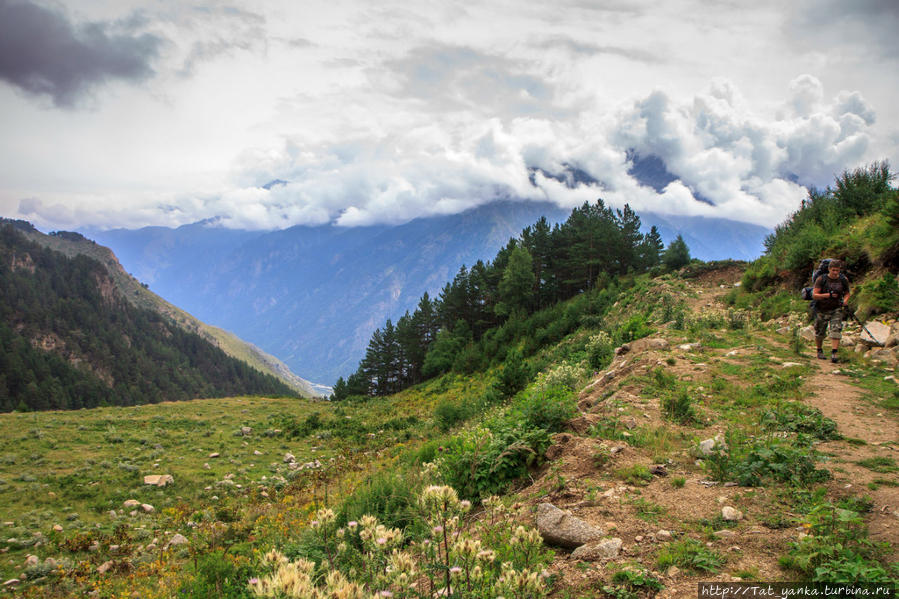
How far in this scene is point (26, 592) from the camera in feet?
22.6

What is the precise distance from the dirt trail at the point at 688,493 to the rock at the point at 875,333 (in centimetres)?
278

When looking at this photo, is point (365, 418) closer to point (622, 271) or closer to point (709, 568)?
point (709, 568)

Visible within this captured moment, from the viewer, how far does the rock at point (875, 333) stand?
944 centimetres

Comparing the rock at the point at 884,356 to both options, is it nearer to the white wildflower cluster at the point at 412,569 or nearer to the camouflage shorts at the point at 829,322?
the camouflage shorts at the point at 829,322

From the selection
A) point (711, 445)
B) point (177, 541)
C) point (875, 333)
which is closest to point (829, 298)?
point (875, 333)

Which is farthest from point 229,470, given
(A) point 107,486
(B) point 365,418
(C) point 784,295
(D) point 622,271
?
(D) point 622,271

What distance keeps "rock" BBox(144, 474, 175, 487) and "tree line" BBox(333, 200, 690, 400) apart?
27.1 meters

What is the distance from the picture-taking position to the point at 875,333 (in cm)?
970

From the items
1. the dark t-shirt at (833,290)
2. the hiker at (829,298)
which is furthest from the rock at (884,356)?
the dark t-shirt at (833,290)

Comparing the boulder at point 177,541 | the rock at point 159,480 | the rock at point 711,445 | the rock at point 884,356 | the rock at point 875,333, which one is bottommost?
the boulder at point 177,541

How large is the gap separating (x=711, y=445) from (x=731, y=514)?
A: 5.84 ft

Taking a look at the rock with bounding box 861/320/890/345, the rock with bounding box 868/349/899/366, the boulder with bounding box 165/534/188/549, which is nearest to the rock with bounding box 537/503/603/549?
the boulder with bounding box 165/534/188/549

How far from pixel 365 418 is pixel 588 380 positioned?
64.1ft

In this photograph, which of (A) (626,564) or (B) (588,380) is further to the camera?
(B) (588,380)
